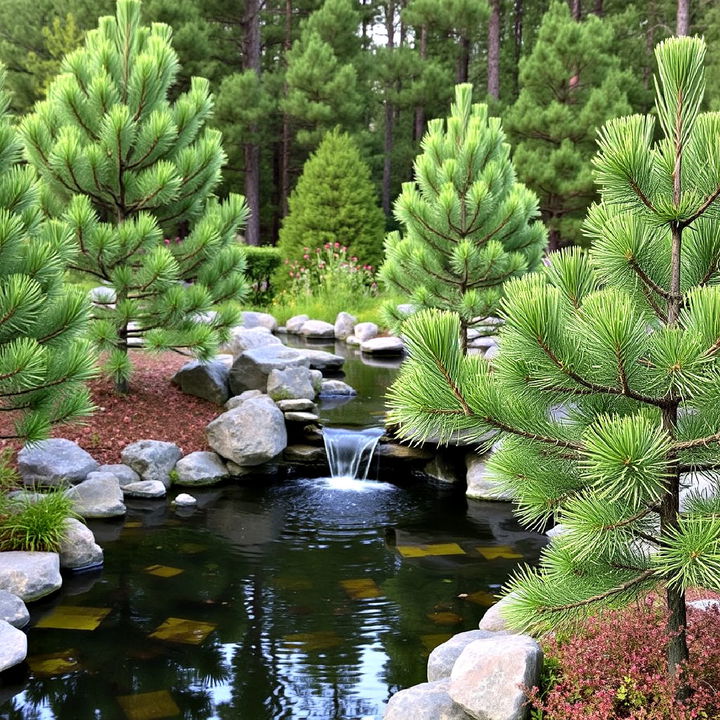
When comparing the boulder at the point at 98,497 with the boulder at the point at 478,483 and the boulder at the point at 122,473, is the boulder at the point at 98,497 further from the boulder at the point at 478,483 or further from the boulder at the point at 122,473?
the boulder at the point at 478,483

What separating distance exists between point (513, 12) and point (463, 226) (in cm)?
2394

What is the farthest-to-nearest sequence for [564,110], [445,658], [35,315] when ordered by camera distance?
[564,110] < [35,315] < [445,658]

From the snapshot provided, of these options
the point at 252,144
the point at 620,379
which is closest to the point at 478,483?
the point at 620,379

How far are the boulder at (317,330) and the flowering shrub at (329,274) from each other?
1.47 m

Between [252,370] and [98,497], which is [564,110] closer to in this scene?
[252,370]

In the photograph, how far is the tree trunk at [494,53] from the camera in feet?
66.9

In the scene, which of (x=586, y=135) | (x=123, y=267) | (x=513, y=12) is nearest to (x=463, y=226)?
(x=123, y=267)

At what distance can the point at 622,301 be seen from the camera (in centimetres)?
244

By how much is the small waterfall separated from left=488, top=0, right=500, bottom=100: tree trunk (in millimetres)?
14446

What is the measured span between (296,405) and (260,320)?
6992mm

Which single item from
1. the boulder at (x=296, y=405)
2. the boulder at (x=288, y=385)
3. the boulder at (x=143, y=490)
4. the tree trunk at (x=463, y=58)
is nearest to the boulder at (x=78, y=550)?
the boulder at (x=143, y=490)

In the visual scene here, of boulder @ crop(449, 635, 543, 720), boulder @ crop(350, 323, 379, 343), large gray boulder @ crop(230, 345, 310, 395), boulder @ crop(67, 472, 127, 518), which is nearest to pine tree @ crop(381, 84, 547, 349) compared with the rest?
large gray boulder @ crop(230, 345, 310, 395)

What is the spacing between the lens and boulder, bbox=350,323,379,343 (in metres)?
14.7

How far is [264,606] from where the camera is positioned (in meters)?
4.69
